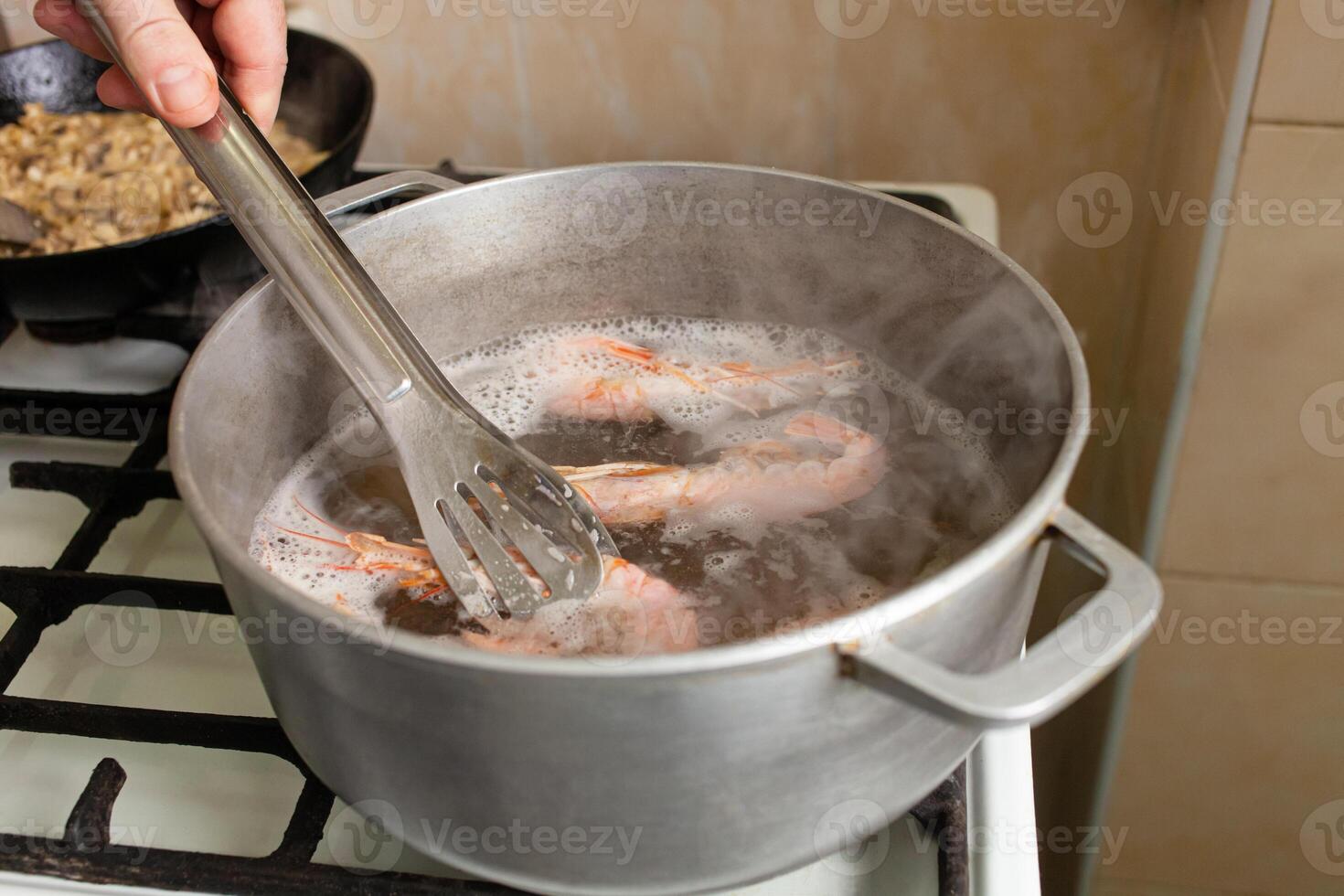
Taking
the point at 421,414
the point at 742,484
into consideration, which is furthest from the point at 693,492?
the point at 421,414

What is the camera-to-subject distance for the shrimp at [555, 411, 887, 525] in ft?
2.02

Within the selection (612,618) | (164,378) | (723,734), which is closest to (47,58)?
(164,378)

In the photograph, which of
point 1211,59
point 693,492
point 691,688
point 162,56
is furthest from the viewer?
point 1211,59

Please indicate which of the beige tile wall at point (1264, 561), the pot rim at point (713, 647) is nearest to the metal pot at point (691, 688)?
the pot rim at point (713, 647)

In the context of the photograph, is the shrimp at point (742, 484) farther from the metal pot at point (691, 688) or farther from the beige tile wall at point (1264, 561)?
the beige tile wall at point (1264, 561)

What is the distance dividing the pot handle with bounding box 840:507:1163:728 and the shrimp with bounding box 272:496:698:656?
155mm

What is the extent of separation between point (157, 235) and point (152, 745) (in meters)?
0.29

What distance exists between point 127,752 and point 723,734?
351mm

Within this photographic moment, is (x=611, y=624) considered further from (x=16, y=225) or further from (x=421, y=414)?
(x=16, y=225)

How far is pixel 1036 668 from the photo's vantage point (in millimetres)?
375

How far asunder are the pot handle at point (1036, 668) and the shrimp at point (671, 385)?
329mm

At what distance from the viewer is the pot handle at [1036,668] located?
36 centimetres

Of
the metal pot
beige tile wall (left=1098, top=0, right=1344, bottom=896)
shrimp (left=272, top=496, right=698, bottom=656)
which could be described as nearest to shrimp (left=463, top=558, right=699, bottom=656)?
shrimp (left=272, top=496, right=698, bottom=656)

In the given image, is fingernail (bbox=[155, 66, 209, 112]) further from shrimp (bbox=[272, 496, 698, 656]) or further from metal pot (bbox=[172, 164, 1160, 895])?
shrimp (bbox=[272, 496, 698, 656])
